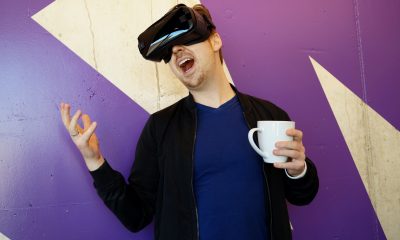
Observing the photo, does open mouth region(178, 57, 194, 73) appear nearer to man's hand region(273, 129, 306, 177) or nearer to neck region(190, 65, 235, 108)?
neck region(190, 65, 235, 108)

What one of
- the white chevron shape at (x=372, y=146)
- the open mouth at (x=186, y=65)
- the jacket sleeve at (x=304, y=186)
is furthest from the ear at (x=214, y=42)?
the white chevron shape at (x=372, y=146)

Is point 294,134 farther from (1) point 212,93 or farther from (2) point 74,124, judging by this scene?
(2) point 74,124

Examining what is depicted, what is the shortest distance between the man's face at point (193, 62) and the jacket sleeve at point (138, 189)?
0.68 ft

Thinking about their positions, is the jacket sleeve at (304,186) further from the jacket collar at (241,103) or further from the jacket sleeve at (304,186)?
the jacket collar at (241,103)

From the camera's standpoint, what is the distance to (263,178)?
3.35 ft

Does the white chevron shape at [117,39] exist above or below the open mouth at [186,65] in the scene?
above

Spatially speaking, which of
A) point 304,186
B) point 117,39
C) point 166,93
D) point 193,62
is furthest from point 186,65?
point 304,186

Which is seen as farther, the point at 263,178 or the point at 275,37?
the point at 275,37

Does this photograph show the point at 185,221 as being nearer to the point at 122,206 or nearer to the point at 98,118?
the point at 122,206

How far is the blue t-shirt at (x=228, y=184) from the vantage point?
96cm

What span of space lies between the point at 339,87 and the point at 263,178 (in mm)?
797

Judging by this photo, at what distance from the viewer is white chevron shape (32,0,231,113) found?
1.26 meters

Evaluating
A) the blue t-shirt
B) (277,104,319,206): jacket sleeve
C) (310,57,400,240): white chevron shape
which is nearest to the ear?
the blue t-shirt

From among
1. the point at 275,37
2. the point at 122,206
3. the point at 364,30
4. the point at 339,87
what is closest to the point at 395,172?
the point at 339,87
